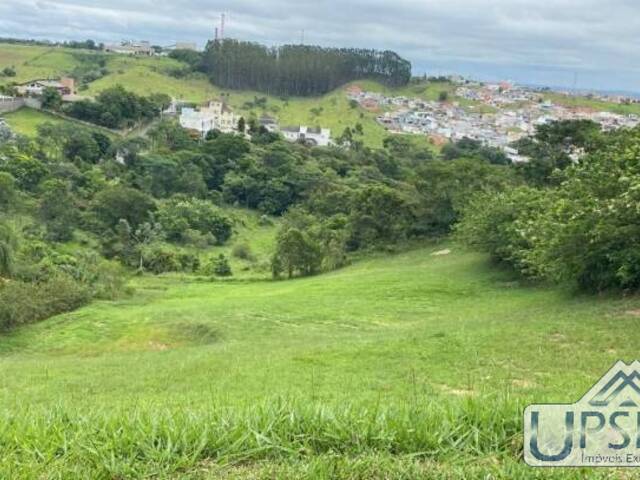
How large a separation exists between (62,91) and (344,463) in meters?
102

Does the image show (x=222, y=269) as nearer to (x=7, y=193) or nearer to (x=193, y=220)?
(x=193, y=220)

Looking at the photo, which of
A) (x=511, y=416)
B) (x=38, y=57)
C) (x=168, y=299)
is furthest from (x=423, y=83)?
(x=511, y=416)

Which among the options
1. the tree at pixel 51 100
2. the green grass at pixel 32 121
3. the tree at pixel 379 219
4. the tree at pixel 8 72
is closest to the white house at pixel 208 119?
the green grass at pixel 32 121

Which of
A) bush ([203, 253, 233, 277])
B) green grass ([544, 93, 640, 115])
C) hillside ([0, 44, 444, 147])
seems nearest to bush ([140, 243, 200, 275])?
bush ([203, 253, 233, 277])

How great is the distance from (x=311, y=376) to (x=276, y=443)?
22.3ft

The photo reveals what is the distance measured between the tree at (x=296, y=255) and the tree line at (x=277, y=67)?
101422 millimetres

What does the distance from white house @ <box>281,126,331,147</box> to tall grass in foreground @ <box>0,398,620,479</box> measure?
323 feet

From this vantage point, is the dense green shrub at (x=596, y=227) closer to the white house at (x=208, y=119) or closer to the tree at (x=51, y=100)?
the white house at (x=208, y=119)

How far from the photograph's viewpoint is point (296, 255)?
37719 mm

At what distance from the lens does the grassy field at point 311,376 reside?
11.0 feet

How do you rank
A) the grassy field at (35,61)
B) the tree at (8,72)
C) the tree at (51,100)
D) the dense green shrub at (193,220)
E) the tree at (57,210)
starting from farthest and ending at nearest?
the grassy field at (35,61) < the tree at (8,72) < the tree at (51,100) < the dense green shrub at (193,220) < the tree at (57,210)

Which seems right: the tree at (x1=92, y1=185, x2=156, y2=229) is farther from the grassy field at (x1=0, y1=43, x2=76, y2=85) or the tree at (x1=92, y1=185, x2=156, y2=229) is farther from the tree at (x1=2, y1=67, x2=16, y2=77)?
the tree at (x1=2, y1=67, x2=16, y2=77)

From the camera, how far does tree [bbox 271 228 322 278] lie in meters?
37.2

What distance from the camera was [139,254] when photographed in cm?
4644
